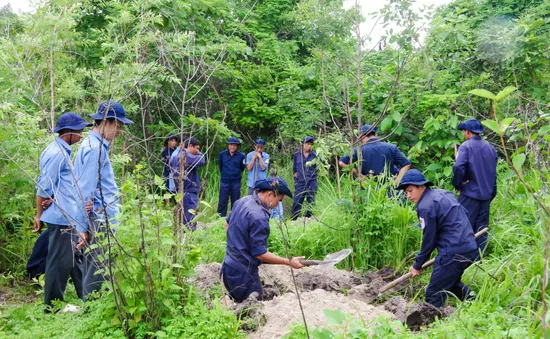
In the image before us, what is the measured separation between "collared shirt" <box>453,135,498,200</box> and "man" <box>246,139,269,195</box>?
468 centimetres

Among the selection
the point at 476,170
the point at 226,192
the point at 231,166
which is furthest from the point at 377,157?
the point at 226,192

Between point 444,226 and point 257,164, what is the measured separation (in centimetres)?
597

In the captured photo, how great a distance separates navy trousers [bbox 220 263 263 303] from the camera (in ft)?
16.9

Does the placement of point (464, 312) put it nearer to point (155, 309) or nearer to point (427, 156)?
point (155, 309)

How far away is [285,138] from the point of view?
Answer: 13.6 metres

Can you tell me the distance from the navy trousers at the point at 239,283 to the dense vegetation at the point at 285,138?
9.1 inches

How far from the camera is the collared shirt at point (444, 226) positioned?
5105 mm

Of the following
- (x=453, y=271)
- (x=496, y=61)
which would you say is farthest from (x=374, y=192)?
(x=496, y=61)

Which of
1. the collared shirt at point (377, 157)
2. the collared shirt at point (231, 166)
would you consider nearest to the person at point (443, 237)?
the collared shirt at point (377, 157)

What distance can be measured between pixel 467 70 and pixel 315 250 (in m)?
5.11

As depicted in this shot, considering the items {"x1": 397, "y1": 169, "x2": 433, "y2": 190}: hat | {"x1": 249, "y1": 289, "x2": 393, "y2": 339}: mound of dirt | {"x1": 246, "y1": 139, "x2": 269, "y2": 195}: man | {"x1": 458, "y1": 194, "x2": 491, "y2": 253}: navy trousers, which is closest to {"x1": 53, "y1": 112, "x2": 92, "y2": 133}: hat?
{"x1": 249, "y1": 289, "x2": 393, "y2": 339}: mound of dirt

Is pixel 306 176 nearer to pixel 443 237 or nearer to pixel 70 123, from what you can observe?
pixel 443 237

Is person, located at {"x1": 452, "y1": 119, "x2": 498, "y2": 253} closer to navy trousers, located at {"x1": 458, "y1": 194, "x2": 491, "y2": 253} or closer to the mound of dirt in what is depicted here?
navy trousers, located at {"x1": 458, "y1": 194, "x2": 491, "y2": 253}

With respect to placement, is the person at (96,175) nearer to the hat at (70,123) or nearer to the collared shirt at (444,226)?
the hat at (70,123)
